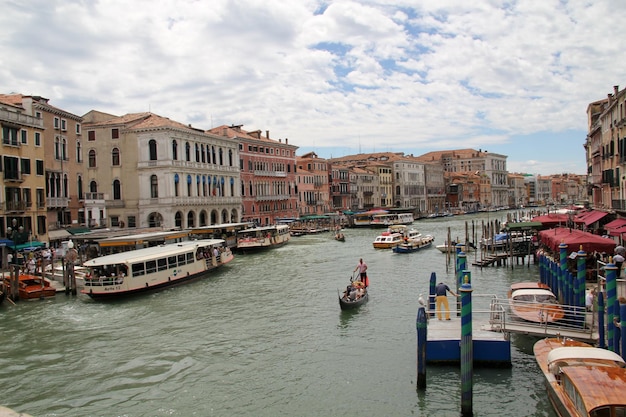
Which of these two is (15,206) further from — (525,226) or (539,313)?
(525,226)

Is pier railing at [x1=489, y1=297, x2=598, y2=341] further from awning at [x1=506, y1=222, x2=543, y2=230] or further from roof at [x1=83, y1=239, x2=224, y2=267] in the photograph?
awning at [x1=506, y1=222, x2=543, y2=230]

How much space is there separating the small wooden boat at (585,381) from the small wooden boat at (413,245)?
22268 mm

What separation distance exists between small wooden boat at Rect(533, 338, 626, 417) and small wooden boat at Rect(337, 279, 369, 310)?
6858 millimetres

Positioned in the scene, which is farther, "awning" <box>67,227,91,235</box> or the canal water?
"awning" <box>67,227,91,235</box>

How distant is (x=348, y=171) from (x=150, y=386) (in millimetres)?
60891

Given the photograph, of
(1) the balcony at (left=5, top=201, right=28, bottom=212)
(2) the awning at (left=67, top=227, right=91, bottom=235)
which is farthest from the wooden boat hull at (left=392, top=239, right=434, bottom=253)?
(1) the balcony at (left=5, top=201, right=28, bottom=212)

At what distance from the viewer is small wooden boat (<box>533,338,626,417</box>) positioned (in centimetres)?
696

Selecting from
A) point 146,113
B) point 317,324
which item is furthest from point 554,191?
point 317,324

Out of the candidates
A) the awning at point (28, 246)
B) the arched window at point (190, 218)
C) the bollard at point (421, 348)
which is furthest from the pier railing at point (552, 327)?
the arched window at point (190, 218)

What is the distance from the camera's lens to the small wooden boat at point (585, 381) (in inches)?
274

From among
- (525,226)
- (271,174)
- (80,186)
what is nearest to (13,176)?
(80,186)

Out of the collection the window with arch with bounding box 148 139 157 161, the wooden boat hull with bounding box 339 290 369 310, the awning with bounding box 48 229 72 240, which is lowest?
the wooden boat hull with bounding box 339 290 369 310

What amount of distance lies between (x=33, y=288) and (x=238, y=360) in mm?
9986

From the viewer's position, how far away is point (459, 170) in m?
114
